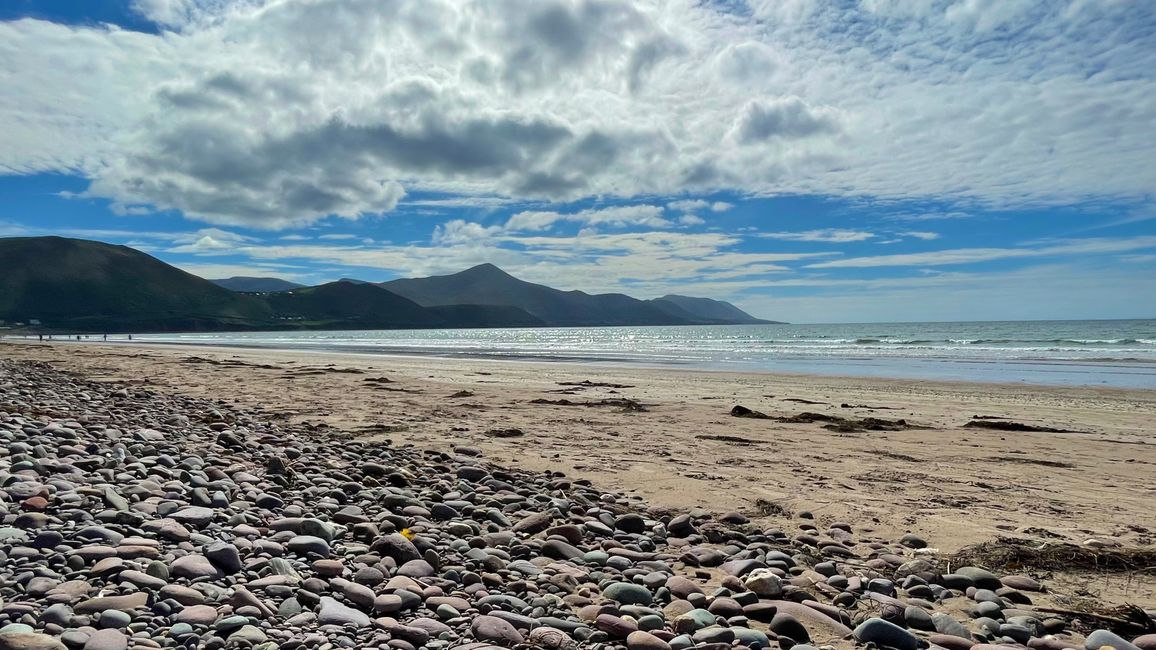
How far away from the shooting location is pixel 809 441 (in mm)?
10523

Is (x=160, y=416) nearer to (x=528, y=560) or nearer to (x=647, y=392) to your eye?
(x=528, y=560)

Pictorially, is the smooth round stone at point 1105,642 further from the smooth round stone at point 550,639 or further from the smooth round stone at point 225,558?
the smooth round stone at point 225,558

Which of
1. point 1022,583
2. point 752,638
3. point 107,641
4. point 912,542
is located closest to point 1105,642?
point 1022,583

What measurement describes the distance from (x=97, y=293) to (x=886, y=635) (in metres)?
210

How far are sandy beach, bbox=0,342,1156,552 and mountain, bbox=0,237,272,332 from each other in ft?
528

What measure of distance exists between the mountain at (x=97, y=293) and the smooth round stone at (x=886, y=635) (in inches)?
6810

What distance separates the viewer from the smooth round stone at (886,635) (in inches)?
131

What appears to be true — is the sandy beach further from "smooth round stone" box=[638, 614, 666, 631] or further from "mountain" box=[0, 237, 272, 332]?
"mountain" box=[0, 237, 272, 332]

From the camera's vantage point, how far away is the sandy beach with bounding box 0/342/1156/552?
20.8 ft

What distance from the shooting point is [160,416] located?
10164 mm

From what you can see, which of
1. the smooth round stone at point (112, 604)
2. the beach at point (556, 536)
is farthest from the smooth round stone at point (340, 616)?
the smooth round stone at point (112, 604)

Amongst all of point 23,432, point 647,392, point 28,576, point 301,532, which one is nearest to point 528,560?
point 301,532

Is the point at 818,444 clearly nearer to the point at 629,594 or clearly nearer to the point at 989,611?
the point at 989,611

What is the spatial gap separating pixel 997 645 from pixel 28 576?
4.76m
